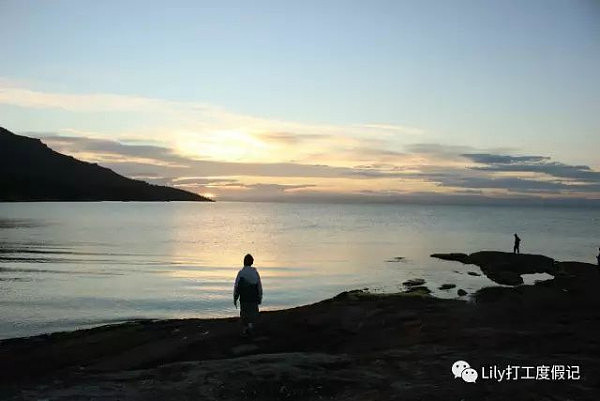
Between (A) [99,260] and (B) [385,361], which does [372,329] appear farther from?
(A) [99,260]

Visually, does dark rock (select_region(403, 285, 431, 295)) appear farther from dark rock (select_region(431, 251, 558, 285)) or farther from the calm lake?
dark rock (select_region(431, 251, 558, 285))

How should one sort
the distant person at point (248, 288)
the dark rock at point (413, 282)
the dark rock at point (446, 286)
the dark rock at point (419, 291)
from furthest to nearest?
the dark rock at point (413, 282) → the dark rock at point (446, 286) → the dark rock at point (419, 291) → the distant person at point (248, 288)

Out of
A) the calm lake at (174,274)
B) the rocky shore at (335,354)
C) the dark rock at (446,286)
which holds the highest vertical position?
the rocky shore at (335,354)

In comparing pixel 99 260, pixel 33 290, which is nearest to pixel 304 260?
pixel 99 260

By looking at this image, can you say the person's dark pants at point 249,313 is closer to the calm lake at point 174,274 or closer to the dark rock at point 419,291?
the calm lake at point 174,274

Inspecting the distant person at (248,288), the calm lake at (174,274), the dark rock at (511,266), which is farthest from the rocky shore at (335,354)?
the dark rock at (511,266)

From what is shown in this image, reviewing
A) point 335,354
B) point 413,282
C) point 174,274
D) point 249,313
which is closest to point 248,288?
point 249,313

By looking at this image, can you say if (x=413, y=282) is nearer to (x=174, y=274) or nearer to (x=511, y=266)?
(x=511, y=266)

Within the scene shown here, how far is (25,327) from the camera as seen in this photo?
29.0 meters

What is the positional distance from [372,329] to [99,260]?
51830 millimetres

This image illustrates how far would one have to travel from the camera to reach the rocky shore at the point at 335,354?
481 inches

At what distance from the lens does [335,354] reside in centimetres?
1650

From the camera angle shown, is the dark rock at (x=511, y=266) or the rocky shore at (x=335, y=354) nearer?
the rocky shore at (x=335, y=354)

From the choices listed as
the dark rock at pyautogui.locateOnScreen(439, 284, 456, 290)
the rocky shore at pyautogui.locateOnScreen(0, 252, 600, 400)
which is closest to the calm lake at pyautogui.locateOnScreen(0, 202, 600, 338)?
the dark rock at pyautogui.locateOnScreen(439, 284, 456, 290)
